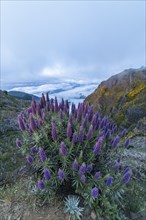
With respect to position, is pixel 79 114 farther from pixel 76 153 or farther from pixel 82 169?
pixel 82 169

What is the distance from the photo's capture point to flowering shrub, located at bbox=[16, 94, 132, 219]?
2.82 meters

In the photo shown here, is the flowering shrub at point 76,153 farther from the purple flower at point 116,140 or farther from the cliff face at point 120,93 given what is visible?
the cliff face at point 120,93

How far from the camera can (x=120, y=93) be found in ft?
53.5

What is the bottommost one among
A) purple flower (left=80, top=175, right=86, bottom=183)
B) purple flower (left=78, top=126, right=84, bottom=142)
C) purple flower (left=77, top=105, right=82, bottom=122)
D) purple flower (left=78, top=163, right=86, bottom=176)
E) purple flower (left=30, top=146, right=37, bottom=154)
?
purple flower (left=80, top=175, right=86, bottom=183)

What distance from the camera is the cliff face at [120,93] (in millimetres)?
13594

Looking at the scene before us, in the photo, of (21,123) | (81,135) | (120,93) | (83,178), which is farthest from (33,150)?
(120,93)

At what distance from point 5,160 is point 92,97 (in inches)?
560

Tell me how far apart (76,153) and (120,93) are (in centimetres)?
1386

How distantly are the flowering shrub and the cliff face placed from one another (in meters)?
9.30

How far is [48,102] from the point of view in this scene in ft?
11.7

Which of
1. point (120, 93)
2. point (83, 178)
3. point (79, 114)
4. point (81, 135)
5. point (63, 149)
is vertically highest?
point (120, 93)

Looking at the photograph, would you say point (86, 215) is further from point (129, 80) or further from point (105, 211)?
point (129, 80)

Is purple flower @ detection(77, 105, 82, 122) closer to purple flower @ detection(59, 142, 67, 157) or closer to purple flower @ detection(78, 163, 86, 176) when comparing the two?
purple flower @ detection(59, 142, 67, 157)

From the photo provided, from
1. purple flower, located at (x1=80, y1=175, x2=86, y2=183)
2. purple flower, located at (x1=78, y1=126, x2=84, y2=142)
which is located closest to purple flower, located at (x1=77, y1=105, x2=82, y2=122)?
purple flower, located at (x1=78, y1=126, x2=84, y2=142)
